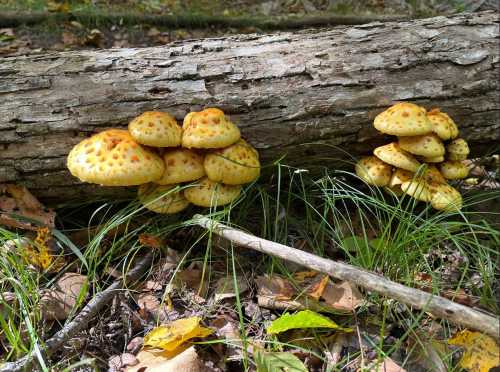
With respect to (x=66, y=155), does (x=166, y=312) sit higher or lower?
lower

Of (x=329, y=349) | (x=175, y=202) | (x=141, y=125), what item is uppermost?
(x=141, y=125)

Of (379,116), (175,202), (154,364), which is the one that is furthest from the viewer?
(379,116)

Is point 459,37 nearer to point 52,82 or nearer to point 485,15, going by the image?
point 485,15

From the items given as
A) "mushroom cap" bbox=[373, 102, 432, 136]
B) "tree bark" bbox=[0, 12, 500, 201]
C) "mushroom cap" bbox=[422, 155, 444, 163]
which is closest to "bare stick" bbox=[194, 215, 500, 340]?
"tree bark" bbox=[0, 12, 500, 201]

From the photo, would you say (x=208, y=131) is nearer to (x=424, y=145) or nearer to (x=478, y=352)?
(x=424, y=145)

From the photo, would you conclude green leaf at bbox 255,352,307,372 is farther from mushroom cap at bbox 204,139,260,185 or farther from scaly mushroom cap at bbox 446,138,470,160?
scaly mushroom cap at bbox 446,138,470,160

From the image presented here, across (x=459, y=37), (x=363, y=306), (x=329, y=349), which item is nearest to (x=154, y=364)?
(x=329, y=349)

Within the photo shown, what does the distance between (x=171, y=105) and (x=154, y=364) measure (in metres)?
1.77

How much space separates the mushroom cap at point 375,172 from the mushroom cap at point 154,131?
1.44m

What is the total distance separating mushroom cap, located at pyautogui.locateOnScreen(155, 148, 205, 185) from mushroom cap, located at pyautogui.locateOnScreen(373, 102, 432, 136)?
1340 mm

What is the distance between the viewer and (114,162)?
269 cm

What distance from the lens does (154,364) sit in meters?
2.36

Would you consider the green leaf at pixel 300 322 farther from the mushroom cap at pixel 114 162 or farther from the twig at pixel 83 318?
the mushroom cap at pixel 114 162

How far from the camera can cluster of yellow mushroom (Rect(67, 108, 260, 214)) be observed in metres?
2.72
